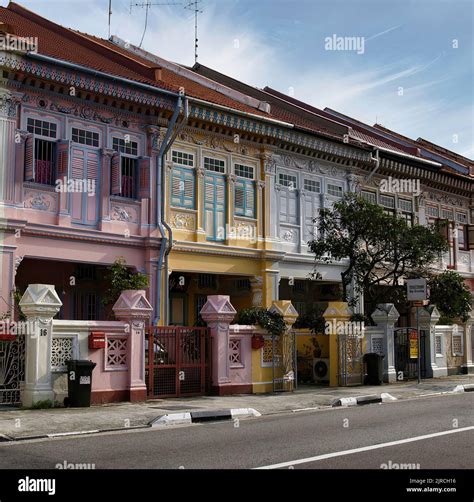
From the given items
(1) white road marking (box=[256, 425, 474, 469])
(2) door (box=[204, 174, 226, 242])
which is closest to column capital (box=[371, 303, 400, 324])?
(2) door (box=[204, 174, 226, 242])

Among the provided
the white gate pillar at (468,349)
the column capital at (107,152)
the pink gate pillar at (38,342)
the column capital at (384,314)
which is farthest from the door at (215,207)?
the white gate pillar at (468,349)

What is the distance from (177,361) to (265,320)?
8.74ft

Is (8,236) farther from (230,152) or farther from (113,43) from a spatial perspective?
(113,43)

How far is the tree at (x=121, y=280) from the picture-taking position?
18.6 metres

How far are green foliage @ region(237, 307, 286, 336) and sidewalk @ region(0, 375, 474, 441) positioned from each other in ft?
5.25

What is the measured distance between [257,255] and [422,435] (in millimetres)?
12409

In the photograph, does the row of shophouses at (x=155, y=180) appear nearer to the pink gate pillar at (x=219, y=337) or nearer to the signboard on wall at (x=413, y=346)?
the pink gate pillar at (x=219, y=337)

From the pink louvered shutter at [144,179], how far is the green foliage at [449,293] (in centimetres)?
971

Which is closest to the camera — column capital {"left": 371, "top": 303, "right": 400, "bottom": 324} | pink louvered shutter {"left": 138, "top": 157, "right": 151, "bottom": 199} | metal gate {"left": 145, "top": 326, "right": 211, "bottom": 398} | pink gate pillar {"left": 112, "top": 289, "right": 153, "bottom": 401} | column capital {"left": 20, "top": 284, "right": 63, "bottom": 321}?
column capital {"left": 20, "top": 284, "right": 63, "bottom": 321}

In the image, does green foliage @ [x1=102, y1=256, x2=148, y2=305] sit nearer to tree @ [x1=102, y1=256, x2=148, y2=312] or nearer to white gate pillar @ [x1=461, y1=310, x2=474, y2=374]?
tree @ [x1=102, y1=256, x2=148, y2=312]

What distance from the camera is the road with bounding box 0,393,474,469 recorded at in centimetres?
830

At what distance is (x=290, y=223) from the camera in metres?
23.6

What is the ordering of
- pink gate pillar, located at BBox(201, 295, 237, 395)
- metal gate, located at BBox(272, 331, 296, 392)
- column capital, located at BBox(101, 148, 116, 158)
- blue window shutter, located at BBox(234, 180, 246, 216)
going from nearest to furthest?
1. pink gate pillar, located at BBox(201, 295, 237, 395)
2. metal gate, located at BBox(272, 331, 296, 392)
3. column capital, located at BBox(101, 148, 116, 158)
4. blue window shutter, located at BBox(234, 180, 246, 216)
